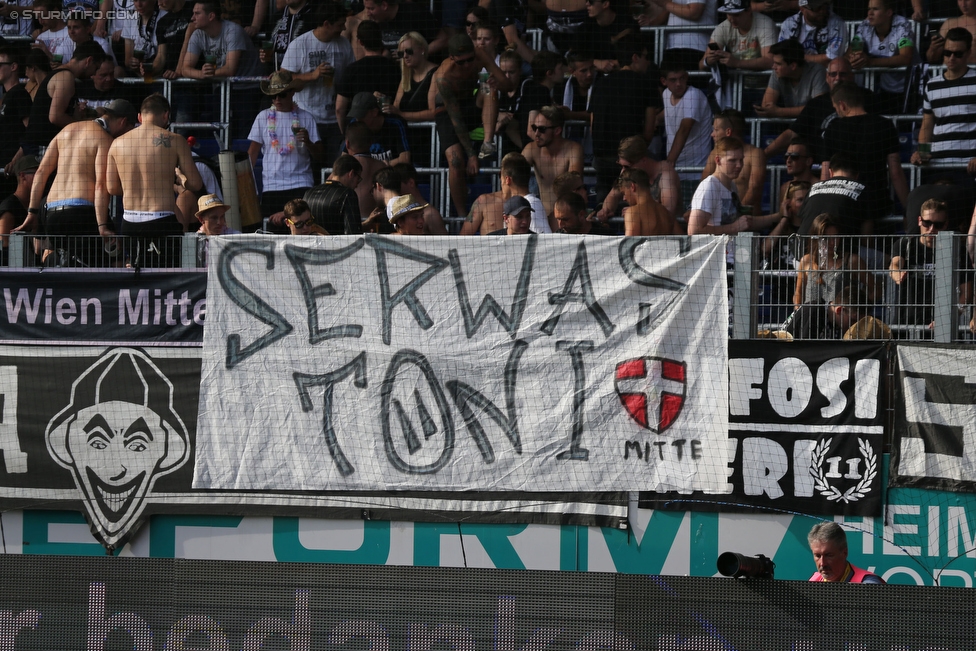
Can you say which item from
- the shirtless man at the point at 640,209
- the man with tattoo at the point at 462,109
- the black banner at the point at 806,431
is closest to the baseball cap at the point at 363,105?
the man with tattoo at the point at 462,109

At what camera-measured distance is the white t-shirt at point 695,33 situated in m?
11.5

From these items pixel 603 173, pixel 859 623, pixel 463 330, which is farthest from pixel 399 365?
pixel 859 623

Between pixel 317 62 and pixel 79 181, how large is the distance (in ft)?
8.71

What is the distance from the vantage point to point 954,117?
10055mm

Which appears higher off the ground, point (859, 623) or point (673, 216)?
point (673, 216)

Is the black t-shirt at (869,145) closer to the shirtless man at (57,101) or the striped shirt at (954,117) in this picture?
the striped shirt at (954,117)

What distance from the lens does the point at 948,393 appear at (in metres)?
7.55

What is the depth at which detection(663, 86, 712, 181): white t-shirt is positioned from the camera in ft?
34.9

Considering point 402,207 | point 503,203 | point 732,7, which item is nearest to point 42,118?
point 402,207

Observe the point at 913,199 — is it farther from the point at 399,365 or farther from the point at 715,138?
the point at 399,365

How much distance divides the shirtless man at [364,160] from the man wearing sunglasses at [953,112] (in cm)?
419

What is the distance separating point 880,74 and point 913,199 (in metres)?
2.55

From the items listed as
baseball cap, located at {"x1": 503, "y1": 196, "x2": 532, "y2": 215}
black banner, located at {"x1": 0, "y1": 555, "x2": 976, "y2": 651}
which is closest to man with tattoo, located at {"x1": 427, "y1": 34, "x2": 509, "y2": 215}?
baseball cap, located at {"x1": 503, "y1": 196, "x2": 532, "y2": 215}

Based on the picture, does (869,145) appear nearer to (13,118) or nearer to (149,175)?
(149,175)
